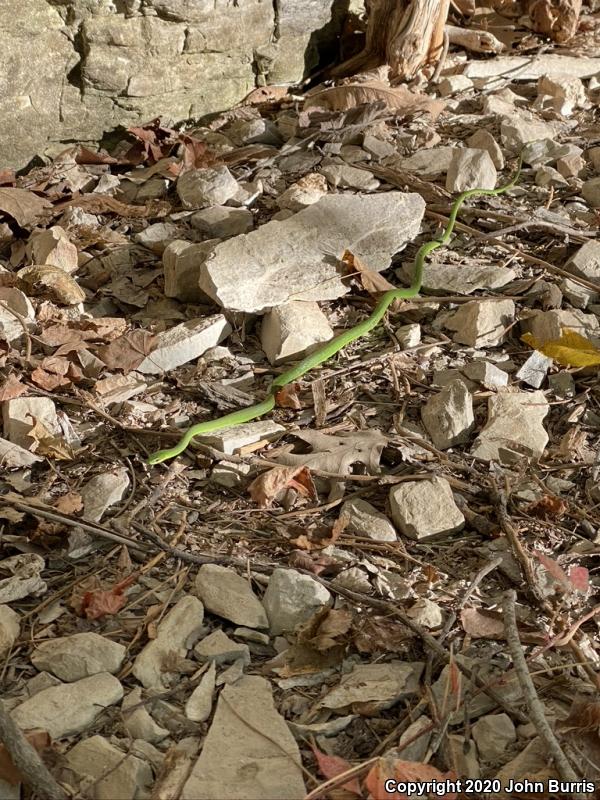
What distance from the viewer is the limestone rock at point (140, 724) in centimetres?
171

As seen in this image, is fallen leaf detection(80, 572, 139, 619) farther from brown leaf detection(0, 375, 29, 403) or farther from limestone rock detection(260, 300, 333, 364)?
limestone rock detection(260, 300, 333, 364)

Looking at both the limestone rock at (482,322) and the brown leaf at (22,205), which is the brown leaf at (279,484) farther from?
the brown leaf at (22,205)

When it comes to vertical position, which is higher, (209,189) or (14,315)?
(209,189)

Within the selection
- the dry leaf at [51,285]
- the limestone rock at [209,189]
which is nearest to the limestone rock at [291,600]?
the dry leaf at [51,285]

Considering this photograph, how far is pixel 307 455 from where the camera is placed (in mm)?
2459

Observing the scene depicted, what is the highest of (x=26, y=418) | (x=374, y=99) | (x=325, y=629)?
(x=374, y=99)

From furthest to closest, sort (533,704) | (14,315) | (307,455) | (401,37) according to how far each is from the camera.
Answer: (401,37), (14,315), (307,455), (533,704)

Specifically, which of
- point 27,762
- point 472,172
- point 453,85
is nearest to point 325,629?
point 27,762

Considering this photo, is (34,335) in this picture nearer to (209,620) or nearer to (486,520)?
(209,620)

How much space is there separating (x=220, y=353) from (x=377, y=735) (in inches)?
59.5

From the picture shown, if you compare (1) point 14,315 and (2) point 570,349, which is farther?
(1) point 14,315

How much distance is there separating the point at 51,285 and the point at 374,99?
5.75ft

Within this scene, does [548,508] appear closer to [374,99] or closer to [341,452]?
[341,452]

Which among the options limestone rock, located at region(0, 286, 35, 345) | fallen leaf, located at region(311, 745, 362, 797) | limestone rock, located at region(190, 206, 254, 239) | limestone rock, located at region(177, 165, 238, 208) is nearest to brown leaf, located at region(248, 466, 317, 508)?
fallen leaf, located at region(311, 745, 362, 797)
